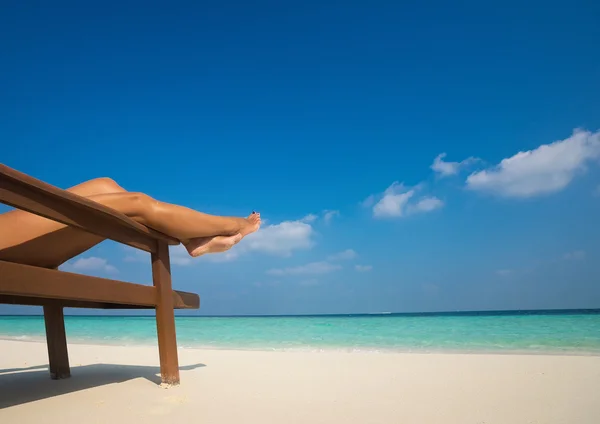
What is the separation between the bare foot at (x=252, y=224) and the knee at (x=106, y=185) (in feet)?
2.39

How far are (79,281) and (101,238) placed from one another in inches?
16.9

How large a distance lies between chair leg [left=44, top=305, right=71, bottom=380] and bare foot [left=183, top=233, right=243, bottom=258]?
38.5 inches

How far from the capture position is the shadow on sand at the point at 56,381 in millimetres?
2246

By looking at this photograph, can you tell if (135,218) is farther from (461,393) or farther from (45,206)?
(461,393)

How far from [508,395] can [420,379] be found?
26.1 inches

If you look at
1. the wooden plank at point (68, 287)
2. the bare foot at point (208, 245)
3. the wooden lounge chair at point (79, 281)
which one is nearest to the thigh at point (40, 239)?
the wooden lounge chair at point (79, 281)

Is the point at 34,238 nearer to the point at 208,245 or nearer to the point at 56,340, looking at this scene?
the point at 208,245

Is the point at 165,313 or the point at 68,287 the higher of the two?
the point at 68,287

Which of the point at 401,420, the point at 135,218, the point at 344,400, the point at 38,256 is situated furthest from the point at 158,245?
the point at 401,420

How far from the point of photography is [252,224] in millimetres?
2717

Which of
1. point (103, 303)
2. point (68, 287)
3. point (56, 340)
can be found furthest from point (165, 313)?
point (56, 340)

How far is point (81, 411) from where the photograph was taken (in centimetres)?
195

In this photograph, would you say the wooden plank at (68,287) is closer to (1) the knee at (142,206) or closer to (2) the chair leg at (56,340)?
(1) the knee at (142,206)

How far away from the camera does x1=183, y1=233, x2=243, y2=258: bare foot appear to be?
246 cm
